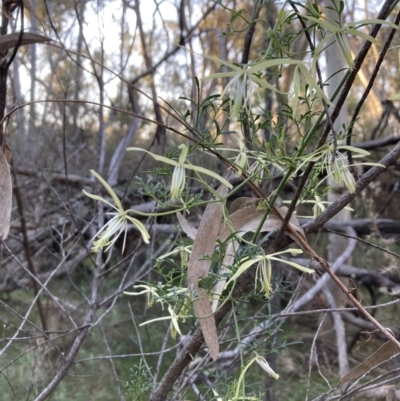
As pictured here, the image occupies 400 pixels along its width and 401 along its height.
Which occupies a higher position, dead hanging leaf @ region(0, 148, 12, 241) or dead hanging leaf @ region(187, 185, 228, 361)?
dead hanging leaf @ region(0, 148, 12, 241)

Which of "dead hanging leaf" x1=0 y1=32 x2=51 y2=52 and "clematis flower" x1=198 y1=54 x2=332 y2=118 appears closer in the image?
"clematis flower" x1=198 y1=54 x2=332 y2=118

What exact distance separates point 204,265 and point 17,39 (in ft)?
0.80

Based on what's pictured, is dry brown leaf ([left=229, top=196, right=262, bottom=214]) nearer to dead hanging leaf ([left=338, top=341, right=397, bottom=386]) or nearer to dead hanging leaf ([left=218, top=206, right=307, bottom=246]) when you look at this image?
dead hanging leaf ([left=218, top=206, right=307, bottom=246])

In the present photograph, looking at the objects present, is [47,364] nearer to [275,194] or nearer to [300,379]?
[300,379]

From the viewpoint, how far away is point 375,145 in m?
1.60

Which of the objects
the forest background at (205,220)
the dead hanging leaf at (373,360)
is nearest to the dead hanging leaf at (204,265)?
the forest background at (205,220)

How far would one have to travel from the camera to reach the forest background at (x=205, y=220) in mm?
282

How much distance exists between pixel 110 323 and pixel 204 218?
4.34ft

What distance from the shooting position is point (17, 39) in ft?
1.21

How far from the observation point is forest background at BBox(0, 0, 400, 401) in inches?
11.1

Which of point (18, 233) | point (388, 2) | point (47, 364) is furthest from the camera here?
point (18, 233)

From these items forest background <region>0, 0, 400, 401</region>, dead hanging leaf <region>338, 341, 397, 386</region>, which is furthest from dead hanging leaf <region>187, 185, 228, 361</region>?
dead hanging leaf <region>338, 341, 397, 386</region>

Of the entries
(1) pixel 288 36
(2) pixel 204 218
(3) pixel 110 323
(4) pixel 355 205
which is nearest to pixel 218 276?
(2) pixel 204 218

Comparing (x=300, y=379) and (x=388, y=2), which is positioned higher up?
(x=388, y=2)
